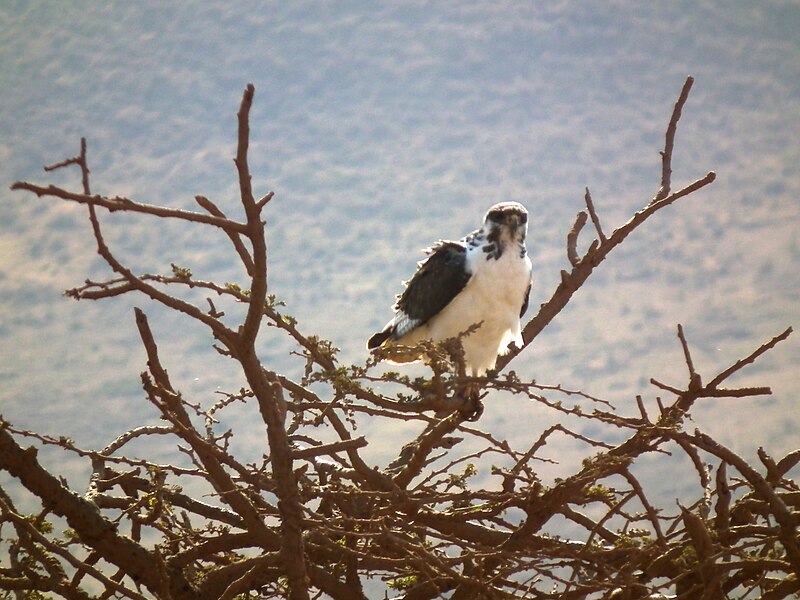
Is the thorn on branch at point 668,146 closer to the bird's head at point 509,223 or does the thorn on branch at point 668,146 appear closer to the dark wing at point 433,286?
the bird's head at point 509,223

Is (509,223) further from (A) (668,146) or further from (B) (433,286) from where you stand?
(A) (668,146)

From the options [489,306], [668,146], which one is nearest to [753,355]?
[668,146]

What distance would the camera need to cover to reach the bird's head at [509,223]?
614 cm

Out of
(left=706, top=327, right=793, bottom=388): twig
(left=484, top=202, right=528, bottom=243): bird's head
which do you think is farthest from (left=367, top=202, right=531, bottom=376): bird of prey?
(left=706, top=327, right=793, bottom=388): twig

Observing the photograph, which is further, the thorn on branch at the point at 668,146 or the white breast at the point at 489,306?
the white breast at the point at 489,306

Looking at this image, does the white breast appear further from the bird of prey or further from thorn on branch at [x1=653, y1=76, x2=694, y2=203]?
thorn on branch at [x1=653, y1=76, x2=694, y2=203]

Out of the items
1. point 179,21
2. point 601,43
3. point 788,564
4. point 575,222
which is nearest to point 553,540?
point 788,564

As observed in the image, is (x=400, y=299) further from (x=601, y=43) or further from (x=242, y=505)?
(x=601, y=43)

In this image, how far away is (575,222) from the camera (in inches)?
210

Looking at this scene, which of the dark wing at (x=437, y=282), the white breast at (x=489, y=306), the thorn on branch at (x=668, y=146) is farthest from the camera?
the dark wing at (x=437, y=282)

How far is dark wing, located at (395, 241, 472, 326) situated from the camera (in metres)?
6.21

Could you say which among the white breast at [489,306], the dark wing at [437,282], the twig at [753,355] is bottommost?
the twig at [753,355]

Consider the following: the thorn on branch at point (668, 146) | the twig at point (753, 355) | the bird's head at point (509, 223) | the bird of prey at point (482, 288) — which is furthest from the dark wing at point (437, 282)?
the twig at point (753, 355)

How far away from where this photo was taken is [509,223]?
6.13 meters
